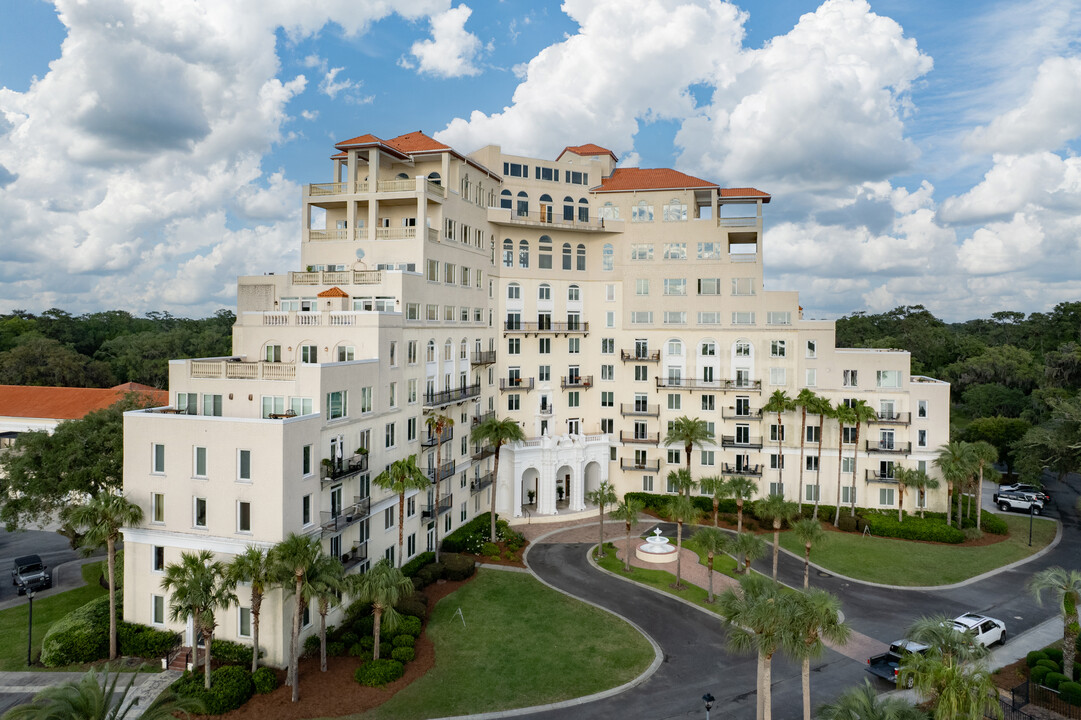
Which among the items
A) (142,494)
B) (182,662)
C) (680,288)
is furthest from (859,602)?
(142,494)

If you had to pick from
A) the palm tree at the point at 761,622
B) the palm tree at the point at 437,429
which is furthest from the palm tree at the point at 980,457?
the palm tree at the point at 437,429

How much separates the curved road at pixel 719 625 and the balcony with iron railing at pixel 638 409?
1514cm

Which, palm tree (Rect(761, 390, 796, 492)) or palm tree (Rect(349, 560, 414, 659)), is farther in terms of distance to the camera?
palm tree (Rect(761, 390, 796, 492))

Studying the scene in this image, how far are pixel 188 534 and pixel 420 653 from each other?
12.8 meters

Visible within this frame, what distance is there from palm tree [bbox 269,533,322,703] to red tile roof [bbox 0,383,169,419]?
133ft

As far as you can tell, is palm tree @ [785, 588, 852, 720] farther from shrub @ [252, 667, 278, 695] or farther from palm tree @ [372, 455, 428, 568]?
shrub @ [252, 667, 278, 695]

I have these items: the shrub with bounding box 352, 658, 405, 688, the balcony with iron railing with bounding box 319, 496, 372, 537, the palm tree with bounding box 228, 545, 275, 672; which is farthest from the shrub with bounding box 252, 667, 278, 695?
the balcony with iron railing with bounding box 319, 496, 372, 537

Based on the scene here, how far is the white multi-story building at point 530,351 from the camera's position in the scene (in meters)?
37.8

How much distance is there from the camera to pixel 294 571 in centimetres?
Answer: 2773

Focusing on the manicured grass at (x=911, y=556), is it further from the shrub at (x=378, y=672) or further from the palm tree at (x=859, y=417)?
the shrub at (x=378, y=672)

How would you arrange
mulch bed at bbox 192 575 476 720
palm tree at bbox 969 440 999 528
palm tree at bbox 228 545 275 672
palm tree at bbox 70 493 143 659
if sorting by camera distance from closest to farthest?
1. mulch bed at bbox 192 575 476 720
2. palm tree at bbox 228 545 275 672
3. palm tree at bbox 70 493 143 659
4. palm tree at bbox 969 440 999 528

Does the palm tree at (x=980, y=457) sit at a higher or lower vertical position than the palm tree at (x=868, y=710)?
higher

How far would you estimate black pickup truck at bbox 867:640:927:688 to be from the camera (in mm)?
28891

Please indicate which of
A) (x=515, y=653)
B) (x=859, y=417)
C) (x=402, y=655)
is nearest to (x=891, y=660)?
(x=515, y=653)
